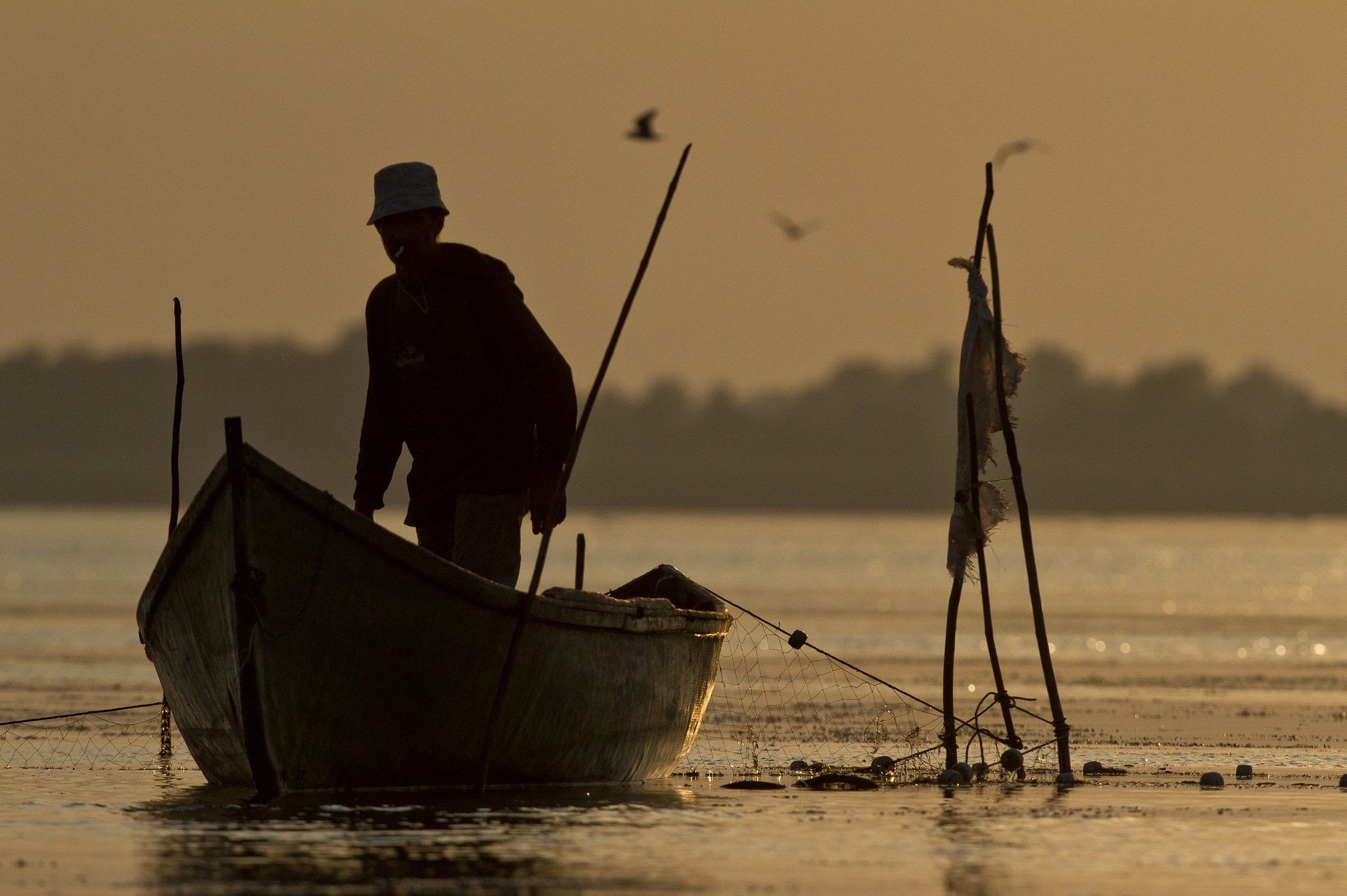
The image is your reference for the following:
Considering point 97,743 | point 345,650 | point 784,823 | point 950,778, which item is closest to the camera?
point 784,823

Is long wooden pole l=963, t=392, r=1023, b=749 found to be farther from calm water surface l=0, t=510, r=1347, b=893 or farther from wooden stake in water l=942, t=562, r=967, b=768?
calm water surface l=0, t=510, r=1347, b=893

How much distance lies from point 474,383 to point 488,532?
683mm

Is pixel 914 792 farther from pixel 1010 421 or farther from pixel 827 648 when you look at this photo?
pixel 827 648

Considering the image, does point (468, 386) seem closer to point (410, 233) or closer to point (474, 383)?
point (474, 383)

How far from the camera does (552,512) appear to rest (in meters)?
9.57

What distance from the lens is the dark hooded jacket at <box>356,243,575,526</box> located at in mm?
9609

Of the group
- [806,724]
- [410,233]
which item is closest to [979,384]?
[410,233]

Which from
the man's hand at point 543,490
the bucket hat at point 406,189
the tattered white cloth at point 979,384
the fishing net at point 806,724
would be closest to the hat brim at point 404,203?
the bucket hat at point 406,189

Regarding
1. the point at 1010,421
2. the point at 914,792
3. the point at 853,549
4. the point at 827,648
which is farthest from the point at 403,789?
the point at 853,549

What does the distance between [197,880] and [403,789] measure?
Result: 2.61 meters

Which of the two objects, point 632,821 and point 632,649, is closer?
point 632,821

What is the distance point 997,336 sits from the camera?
37.1 feet

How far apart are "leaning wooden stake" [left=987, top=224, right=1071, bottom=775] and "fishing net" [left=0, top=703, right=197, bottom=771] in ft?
15.0

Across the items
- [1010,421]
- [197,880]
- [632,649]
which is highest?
[1010,421]
